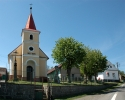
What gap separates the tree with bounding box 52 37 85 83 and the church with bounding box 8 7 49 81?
4.01 m

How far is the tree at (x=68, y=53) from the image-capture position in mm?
35062

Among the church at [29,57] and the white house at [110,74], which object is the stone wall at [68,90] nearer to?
the church at [29,57]

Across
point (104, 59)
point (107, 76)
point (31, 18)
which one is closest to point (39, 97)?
point (31, 18)

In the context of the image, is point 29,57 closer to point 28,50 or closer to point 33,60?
point 33,60

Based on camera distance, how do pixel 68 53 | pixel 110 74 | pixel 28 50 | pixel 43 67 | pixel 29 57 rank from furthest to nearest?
pixel 110 74 < pixel 43 67 < pixel 28 50 < pixel 29 57 < pixel 68 53

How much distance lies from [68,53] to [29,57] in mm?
7958

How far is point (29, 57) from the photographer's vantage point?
3678cm

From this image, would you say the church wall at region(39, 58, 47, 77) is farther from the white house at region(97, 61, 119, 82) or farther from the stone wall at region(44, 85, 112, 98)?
the white house at region(97, 61, 119, 82)

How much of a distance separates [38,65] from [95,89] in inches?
476

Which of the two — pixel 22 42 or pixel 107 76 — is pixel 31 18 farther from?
pixel 107 76

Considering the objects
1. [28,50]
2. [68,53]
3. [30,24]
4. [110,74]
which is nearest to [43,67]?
[28,50]

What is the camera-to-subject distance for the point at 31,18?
41.5m

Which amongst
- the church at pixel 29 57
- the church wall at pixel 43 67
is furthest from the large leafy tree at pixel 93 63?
the church at pixel 29 57

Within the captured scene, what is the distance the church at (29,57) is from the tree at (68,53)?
4009 mm
